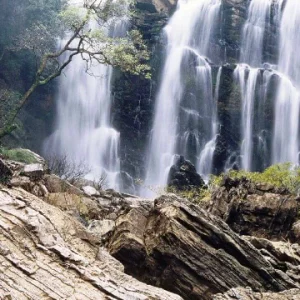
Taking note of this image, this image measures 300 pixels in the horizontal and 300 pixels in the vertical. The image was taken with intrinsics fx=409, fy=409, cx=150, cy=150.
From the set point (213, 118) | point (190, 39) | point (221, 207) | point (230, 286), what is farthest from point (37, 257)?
point (190, 39)

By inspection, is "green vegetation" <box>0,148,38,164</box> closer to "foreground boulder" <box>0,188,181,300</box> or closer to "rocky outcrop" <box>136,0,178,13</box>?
"foreground boulder" <box>0,188,181,300</box>

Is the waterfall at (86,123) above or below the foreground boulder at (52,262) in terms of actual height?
above

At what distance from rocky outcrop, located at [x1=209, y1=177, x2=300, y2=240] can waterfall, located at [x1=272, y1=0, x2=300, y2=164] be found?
52.5 feet

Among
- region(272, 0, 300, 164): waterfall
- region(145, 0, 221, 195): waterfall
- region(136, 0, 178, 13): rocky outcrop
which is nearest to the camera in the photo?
region(272, 0, 300, 164): waterfall

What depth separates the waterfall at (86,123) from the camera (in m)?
27.8

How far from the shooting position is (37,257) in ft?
15.4

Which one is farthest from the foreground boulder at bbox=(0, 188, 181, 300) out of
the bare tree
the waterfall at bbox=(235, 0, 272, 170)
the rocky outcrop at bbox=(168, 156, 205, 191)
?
the waterfall at bbox=(235, 0, 272, 170)

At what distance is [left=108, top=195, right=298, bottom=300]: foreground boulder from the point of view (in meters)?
5.98

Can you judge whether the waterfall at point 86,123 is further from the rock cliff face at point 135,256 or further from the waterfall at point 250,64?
the rock cliff face at point 135,256

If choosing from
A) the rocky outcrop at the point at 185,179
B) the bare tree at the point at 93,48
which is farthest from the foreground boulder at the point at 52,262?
the rocky outcrop at the point at 185,179

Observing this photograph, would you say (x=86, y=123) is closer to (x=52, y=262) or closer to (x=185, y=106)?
(x=185, y=106)

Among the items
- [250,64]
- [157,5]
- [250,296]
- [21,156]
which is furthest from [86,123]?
[250,296]

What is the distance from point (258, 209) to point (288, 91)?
2030cm

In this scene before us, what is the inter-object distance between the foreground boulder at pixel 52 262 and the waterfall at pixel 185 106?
21.4m
